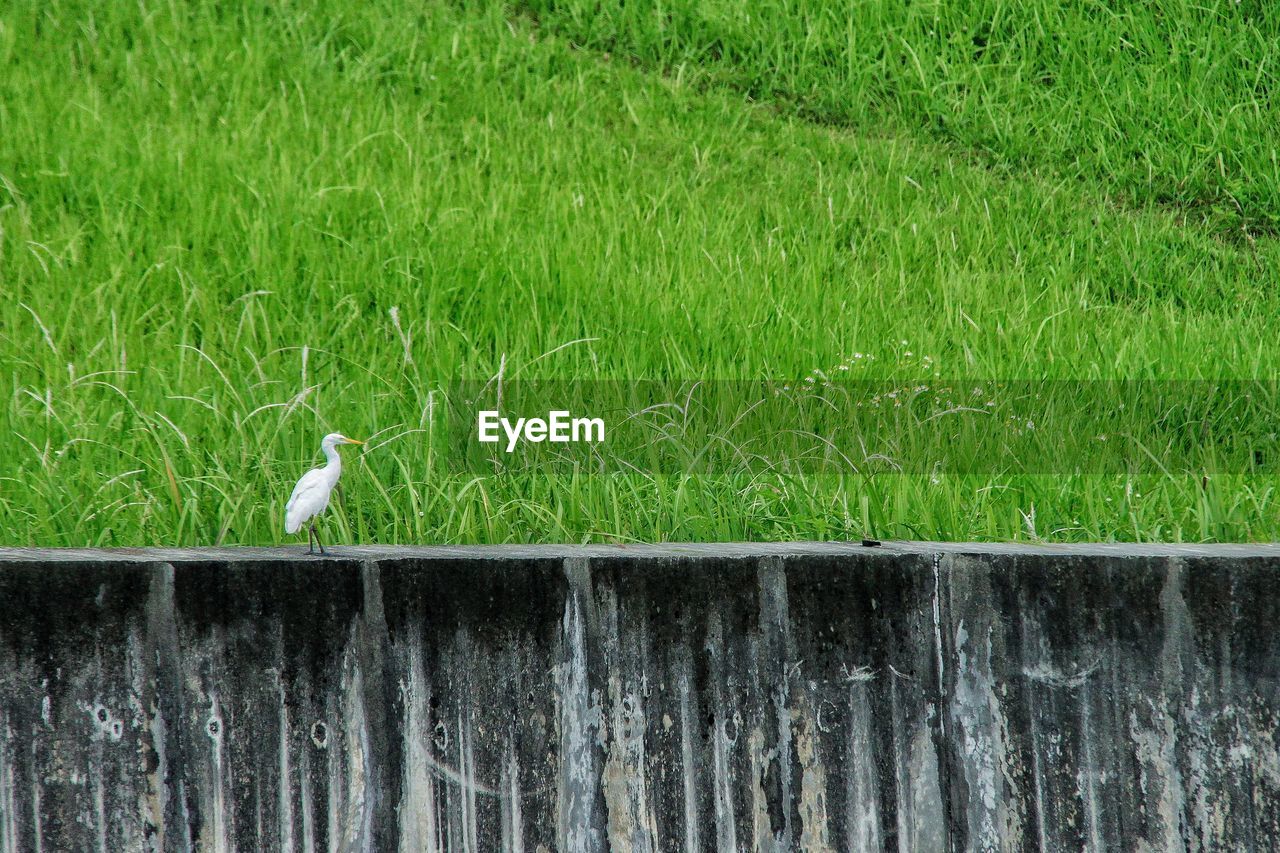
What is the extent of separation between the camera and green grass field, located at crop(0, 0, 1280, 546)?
2672 mm

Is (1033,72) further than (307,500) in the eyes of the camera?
Yes

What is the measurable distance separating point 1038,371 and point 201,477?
2.61m

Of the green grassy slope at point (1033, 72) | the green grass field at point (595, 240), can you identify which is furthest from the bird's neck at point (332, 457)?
the green grassy slope at point (1033, 72)

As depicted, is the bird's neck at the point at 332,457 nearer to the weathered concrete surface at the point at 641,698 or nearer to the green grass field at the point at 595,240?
the weathered concrete surface at the point at 641,698

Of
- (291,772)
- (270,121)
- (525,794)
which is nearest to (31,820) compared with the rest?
(291,772)

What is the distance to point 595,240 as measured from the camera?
4.13 m

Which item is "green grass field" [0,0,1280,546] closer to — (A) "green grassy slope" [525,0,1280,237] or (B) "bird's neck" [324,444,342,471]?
(A) "green grassy slope" [525,0,1280,237]

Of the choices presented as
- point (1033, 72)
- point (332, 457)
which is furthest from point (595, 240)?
point (1033, 72)

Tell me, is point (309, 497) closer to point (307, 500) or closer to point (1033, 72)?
point (307, 500)

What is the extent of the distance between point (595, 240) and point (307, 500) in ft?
8.02

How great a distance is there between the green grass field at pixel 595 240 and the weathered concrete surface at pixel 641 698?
523mm

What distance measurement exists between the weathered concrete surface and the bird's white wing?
0.25 ft

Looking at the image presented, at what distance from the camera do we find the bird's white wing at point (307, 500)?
1.87m

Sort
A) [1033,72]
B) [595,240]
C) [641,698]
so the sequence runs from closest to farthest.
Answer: [641,698], [595,240], [1033,72]
